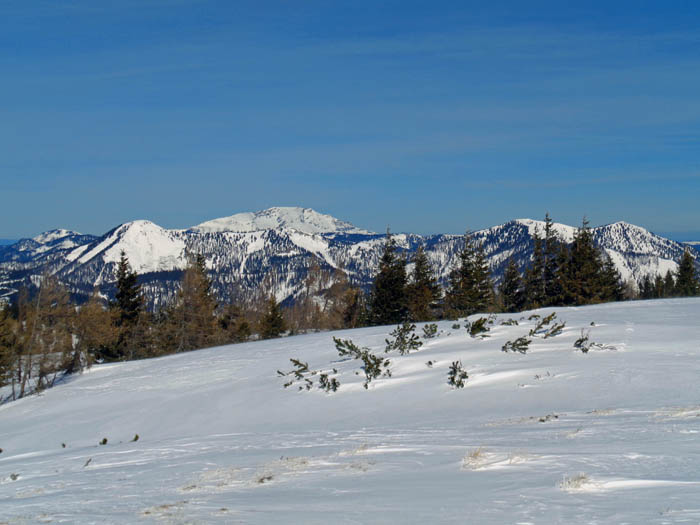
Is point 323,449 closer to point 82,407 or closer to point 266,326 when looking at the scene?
point 82,407

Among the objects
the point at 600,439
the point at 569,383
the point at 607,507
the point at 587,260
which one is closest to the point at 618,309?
the point at 569,383

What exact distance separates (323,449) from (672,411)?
5484 millimetres

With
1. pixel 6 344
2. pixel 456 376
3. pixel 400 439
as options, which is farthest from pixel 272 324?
pixel 400 439

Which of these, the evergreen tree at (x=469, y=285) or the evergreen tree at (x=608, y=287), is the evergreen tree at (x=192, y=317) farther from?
the evergreen tree at (x=608, y=287)

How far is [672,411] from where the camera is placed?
345 inches

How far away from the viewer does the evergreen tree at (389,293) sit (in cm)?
5147

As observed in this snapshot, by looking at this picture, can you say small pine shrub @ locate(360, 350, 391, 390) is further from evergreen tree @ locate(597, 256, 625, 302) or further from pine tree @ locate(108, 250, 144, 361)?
evergreen tree @ locate(597, 256, 625, 302)

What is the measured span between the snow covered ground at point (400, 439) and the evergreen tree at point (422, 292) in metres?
27.9

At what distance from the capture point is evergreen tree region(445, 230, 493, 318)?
52.7 metres

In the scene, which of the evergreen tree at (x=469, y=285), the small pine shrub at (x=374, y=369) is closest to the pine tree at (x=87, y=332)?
the small pine shrub at (x=374, y=369)

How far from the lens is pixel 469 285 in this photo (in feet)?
177

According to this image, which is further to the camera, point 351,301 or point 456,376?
point 351,301

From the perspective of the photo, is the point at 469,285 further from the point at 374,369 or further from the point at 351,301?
the point at 374,369

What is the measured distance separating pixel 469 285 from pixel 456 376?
135 feet
